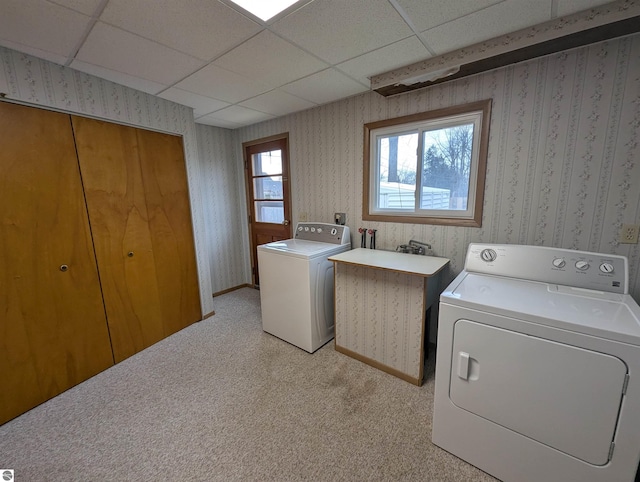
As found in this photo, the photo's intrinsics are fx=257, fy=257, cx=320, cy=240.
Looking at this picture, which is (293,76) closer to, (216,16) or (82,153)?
(216,16)

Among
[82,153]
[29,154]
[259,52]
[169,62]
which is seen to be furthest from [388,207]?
[29,154]

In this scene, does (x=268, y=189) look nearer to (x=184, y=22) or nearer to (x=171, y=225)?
(x=171, y=225)

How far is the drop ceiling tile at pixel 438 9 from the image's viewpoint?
1.25 metres

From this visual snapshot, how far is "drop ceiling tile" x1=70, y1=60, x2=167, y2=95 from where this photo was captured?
5.97 ft

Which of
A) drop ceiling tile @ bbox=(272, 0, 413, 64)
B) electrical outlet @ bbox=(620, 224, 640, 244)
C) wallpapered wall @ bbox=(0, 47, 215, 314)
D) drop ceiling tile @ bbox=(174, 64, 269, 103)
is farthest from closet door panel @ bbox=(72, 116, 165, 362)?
electrical outlet @ bbox=(620, 224, 640, 244)

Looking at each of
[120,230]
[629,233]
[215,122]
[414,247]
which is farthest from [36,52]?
[629,233]

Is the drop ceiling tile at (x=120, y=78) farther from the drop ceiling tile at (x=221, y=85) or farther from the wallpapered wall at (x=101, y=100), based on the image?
the drop ceiling tile at (x=221, y=85)

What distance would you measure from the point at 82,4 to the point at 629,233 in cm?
314

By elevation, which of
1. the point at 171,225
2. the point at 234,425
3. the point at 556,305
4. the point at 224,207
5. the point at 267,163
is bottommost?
the point at 234,425

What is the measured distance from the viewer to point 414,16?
135 centimetres

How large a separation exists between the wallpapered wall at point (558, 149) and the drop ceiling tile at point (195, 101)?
1.68 metres

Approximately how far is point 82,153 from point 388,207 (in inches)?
100

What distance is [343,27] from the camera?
143 centimetres

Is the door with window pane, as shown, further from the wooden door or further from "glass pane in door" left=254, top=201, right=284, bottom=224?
the wooden door
